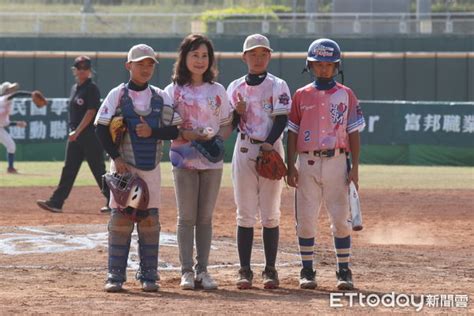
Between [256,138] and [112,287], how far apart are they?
151 cm

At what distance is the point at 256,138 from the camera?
843 cm

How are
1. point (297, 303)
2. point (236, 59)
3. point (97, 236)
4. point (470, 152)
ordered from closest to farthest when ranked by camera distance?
point (297, 303), point (97, 236), point (470, 152), point (236, 59)

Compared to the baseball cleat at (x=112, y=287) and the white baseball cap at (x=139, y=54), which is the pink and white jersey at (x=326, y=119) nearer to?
the white baseball cap at (x=139, y=54)

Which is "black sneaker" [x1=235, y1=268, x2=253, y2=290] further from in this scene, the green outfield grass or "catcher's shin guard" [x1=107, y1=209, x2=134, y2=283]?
the green outfield grass

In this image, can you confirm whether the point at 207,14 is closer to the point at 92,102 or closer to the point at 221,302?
the point at 92,102

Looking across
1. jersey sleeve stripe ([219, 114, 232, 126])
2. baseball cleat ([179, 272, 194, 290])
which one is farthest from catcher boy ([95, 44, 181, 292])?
jersey sleeve stripe ([219, 114, 232, 126])

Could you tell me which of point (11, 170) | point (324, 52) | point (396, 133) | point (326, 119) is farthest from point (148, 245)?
point (396, 133)

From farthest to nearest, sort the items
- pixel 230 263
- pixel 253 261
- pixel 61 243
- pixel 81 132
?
pixel 81 132
pixel 61 243
pixel 253 261
pixel 230 263

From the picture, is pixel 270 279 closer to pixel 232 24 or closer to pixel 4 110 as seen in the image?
pixel 4 110

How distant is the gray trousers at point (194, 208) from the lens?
8367 mm

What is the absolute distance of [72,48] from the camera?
34594 mm

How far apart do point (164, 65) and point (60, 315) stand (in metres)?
23.0

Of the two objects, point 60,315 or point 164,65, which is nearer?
point 60,315

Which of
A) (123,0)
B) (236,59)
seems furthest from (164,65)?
(123,0)
